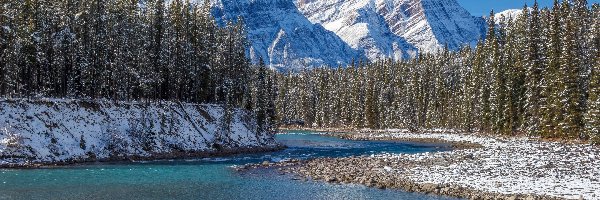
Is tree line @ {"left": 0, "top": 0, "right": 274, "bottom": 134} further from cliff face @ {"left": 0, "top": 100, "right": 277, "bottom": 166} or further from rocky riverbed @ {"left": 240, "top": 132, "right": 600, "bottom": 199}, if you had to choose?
rocky riverbed @ {"left": 240, "top": 132, "right": 600, "bottom": 199}

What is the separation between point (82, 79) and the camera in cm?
6625

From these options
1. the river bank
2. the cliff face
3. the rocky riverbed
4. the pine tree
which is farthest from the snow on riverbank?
the cliff face

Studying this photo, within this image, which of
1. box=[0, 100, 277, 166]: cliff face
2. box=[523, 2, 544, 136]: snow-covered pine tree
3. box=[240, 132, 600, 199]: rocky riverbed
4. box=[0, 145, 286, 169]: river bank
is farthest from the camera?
box=[523, 2, 544, 136]: snow-covered pine tree

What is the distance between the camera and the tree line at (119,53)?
61125 millimetres

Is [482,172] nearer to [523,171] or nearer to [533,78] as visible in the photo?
[523,171]

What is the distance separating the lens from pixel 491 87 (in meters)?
90.8

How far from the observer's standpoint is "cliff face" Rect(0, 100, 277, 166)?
47406 millimetres

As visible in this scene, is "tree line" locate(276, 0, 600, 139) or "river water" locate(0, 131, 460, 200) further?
"tree line" locate(276, 0, 600, 139)

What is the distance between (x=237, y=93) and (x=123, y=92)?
1833 cm

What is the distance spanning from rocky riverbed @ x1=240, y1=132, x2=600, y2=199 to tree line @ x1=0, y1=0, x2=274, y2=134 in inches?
1140

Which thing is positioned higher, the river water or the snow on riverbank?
the snow on riverbank

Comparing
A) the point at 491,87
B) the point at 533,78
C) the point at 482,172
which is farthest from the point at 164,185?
the point at 491,87

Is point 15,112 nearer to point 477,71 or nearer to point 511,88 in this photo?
point 511,88

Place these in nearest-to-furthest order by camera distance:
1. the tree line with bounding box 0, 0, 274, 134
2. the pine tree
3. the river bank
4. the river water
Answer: the river water < the river bank < the tree line with bounding box 0, 0, 274, 134 < the pine tree
